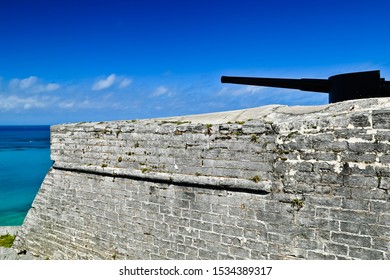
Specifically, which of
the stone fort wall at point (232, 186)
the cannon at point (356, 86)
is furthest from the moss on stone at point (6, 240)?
the cannon at point (356, 86)

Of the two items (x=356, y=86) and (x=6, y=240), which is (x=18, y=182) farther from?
(x=356, y=86)

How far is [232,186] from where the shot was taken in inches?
195

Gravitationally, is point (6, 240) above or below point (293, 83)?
below

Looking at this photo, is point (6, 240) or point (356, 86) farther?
point (6, 240)

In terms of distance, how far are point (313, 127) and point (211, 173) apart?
1.61m

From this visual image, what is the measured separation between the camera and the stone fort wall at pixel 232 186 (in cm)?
407

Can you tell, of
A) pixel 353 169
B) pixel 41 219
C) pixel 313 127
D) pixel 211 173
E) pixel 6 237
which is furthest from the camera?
pixel 6 237

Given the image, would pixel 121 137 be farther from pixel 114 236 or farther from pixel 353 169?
pixel 353 169

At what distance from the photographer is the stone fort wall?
407cm

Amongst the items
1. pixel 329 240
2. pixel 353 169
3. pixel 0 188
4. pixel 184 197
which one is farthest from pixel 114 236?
pixel 0 188

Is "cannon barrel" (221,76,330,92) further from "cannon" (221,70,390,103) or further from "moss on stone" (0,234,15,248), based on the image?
"moss on stone" (0,234,15,248)

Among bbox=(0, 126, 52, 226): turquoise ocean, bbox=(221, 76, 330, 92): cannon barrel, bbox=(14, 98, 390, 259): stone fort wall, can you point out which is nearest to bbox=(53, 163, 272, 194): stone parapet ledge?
bbox=(14, 98, 390, 259): stone fort wall

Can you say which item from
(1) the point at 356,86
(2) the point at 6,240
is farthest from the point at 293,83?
(2) the point at 6,240

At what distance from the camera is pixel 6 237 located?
944 cm
